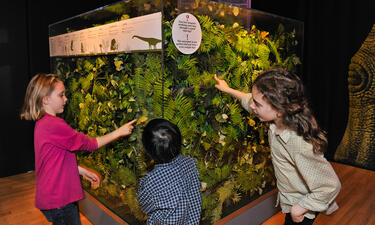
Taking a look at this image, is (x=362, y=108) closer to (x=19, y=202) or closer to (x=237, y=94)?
(x=237, y=94)

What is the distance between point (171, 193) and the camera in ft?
4.07

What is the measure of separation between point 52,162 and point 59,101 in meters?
0.39

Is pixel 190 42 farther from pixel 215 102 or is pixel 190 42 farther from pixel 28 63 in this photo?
pixel 28 63

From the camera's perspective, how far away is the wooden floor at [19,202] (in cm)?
278

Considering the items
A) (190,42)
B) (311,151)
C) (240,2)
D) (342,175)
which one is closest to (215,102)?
(190,42)

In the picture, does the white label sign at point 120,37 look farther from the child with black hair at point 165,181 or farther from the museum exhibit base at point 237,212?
the museum exhibit base at point 237,212

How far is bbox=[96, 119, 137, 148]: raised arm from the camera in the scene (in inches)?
71.7

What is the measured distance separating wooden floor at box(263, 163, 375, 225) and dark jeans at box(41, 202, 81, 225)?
1873mm

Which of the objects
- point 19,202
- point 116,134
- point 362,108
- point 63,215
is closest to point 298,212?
point 116,134

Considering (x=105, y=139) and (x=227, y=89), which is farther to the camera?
(x=227, y=89)

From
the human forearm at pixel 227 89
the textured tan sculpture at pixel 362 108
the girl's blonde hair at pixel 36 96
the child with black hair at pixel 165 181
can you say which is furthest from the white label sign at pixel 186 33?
the textured tan sculpture at pixel 362 108

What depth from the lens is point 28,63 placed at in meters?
4.00

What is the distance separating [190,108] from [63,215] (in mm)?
1093

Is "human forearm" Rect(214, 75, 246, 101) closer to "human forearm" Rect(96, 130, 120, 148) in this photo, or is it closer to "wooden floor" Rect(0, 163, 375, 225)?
"human forearm" Rect(96, 130, 120, 148)
